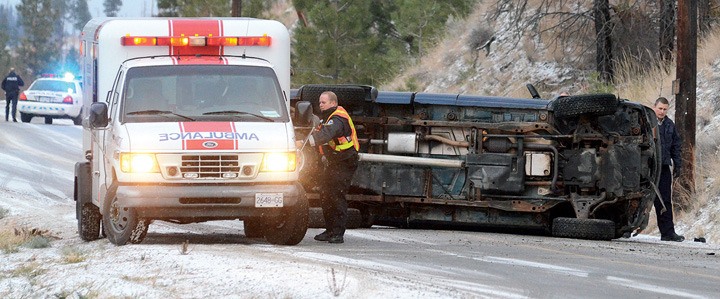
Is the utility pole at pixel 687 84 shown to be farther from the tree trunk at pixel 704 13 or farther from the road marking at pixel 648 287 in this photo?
the tree trunk at pixel 704 13

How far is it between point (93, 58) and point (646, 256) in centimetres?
606

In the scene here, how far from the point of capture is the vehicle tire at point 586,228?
15.3m

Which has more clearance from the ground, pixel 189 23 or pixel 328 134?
pixel 189 23

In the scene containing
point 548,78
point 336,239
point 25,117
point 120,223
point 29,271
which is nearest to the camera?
point 29,271

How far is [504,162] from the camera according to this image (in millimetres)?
15812

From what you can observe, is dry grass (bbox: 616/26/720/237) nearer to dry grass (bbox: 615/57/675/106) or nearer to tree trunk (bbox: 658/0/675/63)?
dry grass (bbox: 615/57/675/106)

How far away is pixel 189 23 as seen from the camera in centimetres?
1384

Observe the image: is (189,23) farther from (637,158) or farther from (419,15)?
(419,15)

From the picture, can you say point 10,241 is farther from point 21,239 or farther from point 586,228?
point 586,228

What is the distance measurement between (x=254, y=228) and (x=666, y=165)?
198 inches

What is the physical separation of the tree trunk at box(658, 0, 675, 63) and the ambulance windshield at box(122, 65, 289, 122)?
555 inches

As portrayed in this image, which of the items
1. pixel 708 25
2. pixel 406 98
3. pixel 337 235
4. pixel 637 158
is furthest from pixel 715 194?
pixel 708 25

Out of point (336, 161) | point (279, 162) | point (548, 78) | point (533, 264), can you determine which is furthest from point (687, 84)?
point (548, 78)

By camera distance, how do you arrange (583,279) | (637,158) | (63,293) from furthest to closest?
(637,158) < (583,279) < (63,293)
